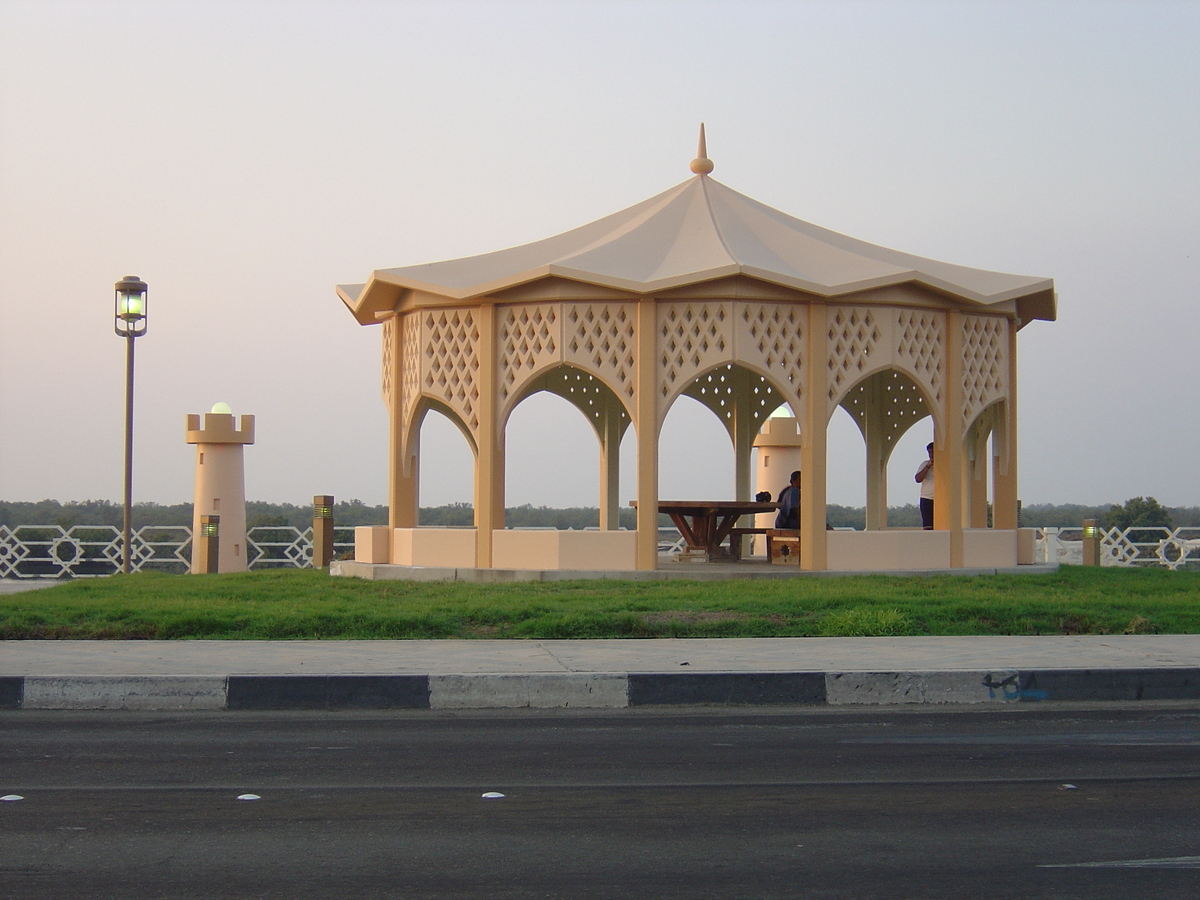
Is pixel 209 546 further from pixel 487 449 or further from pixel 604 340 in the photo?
pixel 604 340

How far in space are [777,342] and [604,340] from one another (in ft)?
6.27

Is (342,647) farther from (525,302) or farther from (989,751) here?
(525,302)

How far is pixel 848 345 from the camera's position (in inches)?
580

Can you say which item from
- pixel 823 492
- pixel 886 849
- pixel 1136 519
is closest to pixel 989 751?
pixel 886 849

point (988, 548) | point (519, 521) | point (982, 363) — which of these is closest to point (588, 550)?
point (988, 548)

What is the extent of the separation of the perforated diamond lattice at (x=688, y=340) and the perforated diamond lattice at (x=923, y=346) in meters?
2.08

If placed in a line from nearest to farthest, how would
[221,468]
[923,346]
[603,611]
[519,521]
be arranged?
1. [603,611]
2. [923,346]
3. [221,468]
4. [519,521]

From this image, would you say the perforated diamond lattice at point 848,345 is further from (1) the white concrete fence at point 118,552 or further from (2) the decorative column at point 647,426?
(1) the white concrete fence at point 118,552

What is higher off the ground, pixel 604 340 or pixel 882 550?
pixel 604 340

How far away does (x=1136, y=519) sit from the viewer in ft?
144

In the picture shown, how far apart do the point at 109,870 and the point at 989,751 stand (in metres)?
4.10

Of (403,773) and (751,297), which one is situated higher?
(751,297)

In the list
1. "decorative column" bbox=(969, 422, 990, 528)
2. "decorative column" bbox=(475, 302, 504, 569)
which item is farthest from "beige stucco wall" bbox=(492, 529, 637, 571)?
"decorative column" bbox=(969, 422, 990, 528)

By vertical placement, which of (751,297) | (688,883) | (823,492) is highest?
(751,297)
